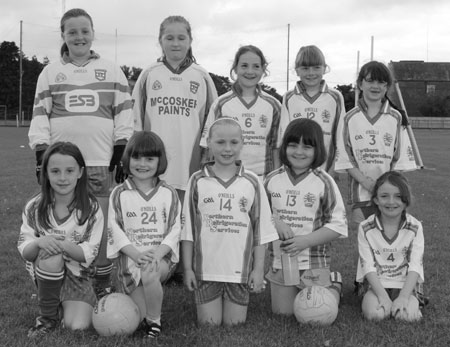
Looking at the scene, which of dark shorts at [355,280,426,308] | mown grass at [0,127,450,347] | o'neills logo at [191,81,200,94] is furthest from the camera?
o'neills logo at [191,81,200,94]

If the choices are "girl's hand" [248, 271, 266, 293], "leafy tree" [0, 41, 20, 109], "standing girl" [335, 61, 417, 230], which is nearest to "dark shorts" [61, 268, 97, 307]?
"girl's hand" [248, 271, 266, 293]

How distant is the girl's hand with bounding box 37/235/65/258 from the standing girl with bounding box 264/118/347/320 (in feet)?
5.42

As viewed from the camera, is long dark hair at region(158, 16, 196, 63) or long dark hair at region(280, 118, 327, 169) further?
long dark hair at region(158, 16, 196, 63)

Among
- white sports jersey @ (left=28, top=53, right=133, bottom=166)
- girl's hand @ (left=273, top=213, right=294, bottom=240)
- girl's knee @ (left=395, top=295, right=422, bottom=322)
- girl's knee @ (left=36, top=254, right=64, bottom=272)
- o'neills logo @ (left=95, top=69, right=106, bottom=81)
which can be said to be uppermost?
o'neills logo @ (left=95, top=69, right=106, bottom=81)

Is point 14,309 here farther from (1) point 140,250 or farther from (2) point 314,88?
(2) point 314,88

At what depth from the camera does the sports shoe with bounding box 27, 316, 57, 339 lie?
393 centimetres

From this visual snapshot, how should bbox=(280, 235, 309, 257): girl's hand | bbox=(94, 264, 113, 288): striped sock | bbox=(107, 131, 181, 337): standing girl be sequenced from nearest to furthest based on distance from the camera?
bbox=(107, 131, 181, 337): standing girl → bbox=(280, 235, 309, 257): girl's hand → bbox=(94, 264, 113, 288): striped sock

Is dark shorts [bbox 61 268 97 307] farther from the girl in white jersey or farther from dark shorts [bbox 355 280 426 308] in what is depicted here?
dark shorts [bbox 355 280 426 308]

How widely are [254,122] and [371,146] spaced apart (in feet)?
3.41

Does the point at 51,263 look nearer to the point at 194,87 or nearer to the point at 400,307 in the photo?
the point at 194,87

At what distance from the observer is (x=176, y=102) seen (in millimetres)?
5289

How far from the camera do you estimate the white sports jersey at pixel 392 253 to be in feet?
15.2

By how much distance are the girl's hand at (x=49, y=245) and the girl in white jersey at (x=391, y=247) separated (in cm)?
232

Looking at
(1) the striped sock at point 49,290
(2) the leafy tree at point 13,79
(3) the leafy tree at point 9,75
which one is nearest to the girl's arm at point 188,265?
(1) the striped sock at point 49,290
